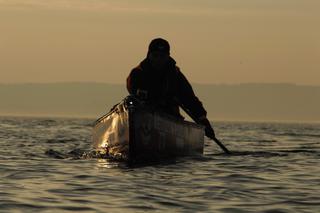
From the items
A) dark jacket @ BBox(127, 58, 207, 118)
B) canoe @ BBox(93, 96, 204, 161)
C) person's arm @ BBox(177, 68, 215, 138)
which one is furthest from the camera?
person's arm @ BBox(177, 68, 215, 138)

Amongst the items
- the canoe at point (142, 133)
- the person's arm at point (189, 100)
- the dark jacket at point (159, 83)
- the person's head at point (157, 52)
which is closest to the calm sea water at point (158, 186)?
the canoe at point (142, 133)

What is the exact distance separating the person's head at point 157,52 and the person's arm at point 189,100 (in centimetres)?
125

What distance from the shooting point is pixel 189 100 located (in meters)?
21.2

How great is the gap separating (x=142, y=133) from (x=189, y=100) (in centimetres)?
460

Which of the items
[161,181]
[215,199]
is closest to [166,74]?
[161,181]

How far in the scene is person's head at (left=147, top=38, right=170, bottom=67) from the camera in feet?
63.4

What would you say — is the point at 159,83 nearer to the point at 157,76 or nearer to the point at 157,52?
the point at 157,76

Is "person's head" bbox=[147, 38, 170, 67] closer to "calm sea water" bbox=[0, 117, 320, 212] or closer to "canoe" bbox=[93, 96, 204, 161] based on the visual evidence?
"canoe" bbox=[93, 96, 204, 161]

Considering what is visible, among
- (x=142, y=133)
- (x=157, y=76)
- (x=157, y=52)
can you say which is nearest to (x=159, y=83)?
(x=157, y=76)

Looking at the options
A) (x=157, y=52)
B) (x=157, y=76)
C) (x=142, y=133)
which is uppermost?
(x=157, y=52)

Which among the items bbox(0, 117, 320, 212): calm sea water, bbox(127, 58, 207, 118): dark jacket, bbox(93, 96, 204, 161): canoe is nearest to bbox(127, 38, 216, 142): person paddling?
bbox(127, 58, 207, 118): dark jacket

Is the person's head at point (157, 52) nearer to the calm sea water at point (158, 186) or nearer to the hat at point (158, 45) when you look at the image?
the hat at point (158, 45)

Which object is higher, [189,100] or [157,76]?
[157,76]

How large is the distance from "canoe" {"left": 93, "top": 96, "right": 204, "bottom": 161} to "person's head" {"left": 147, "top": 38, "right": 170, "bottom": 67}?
5.59ft
